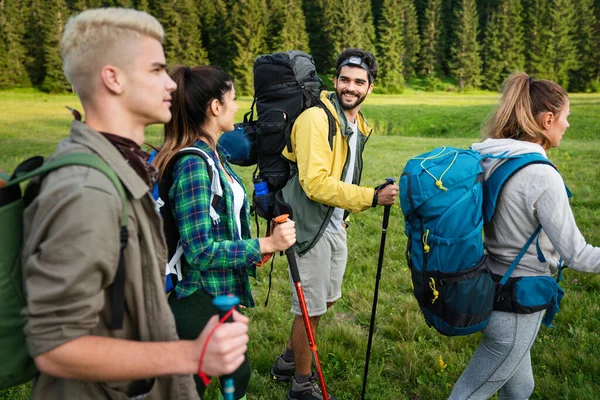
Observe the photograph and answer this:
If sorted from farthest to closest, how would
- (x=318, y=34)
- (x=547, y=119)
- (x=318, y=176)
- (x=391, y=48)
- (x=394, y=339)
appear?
(x=318, y=34)
(x=391, y=48)
(x=394, y=339)
(x=318, y=176)
(x=547, y=119)

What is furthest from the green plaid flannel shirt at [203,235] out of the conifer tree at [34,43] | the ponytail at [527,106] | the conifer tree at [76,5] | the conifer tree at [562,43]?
the conifer tree at [76,5]

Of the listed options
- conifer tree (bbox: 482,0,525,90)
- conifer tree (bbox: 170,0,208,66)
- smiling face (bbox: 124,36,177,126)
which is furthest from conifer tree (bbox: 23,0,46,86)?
smiling face (bbox: 124,36,177,126)

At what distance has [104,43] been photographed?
63.1 inches

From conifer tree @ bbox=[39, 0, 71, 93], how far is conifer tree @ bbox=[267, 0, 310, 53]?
101 feet

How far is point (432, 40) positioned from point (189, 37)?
41.7 m

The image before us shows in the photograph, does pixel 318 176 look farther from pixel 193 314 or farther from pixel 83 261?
pixel 83 261

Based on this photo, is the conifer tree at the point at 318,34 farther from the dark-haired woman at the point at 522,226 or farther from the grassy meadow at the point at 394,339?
the dark-haired woman at the point at 522,226

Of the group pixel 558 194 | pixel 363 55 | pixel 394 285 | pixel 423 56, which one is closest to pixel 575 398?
pixel 558 194

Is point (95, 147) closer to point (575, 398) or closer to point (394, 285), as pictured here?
point (575, 398)

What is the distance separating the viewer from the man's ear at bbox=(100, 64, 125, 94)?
5.24ft

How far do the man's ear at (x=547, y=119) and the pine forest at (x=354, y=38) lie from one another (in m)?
64.2

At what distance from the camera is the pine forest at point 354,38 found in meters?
68.9

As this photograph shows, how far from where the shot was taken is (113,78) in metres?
1.61

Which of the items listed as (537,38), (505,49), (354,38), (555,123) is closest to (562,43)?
(537,38)
